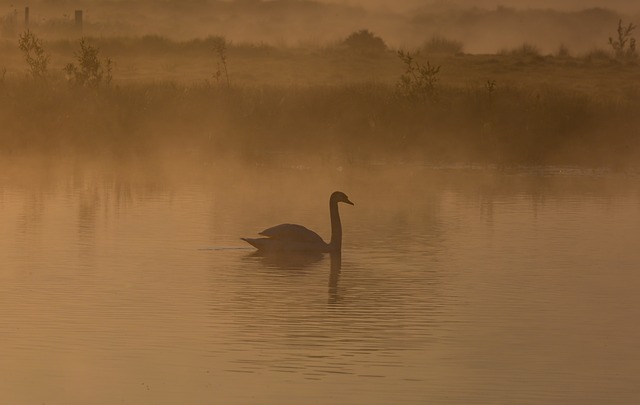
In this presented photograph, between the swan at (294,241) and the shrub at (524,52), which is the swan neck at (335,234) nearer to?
the swan at (294,241)

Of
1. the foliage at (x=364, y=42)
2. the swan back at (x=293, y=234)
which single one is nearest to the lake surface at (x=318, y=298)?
the swan back at (x=293, y=234)

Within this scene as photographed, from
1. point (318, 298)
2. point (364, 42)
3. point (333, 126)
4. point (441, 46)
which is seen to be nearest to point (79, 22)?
point (364, 42)

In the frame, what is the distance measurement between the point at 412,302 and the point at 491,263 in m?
3.02

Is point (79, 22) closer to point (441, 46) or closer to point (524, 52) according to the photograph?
point (441, 46)

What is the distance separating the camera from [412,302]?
51.3 feet

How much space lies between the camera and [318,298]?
15992mm

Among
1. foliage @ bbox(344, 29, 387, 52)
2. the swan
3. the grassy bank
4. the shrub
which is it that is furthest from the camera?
foliage @ bbox(344, 29, 387, 52)

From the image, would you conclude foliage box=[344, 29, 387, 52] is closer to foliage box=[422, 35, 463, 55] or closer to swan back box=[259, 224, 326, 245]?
foliage box=[422, 35, 463, 55]

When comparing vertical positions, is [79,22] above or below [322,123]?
above

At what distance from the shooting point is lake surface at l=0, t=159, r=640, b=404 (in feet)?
39.4

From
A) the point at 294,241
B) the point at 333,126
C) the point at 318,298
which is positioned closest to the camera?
A: the point at 318,298

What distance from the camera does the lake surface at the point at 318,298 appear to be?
12016 mm

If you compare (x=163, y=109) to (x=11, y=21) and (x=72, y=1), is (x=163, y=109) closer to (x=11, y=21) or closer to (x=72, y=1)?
(x=11, y=21)

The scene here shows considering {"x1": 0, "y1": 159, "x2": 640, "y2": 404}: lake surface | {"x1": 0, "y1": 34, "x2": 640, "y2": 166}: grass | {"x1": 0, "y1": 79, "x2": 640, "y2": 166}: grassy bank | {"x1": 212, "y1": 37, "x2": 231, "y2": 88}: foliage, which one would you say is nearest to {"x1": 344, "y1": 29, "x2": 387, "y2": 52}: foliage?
{"x1": 212, "y1": 37, "x2": 231, "y2": 88}: foliage
